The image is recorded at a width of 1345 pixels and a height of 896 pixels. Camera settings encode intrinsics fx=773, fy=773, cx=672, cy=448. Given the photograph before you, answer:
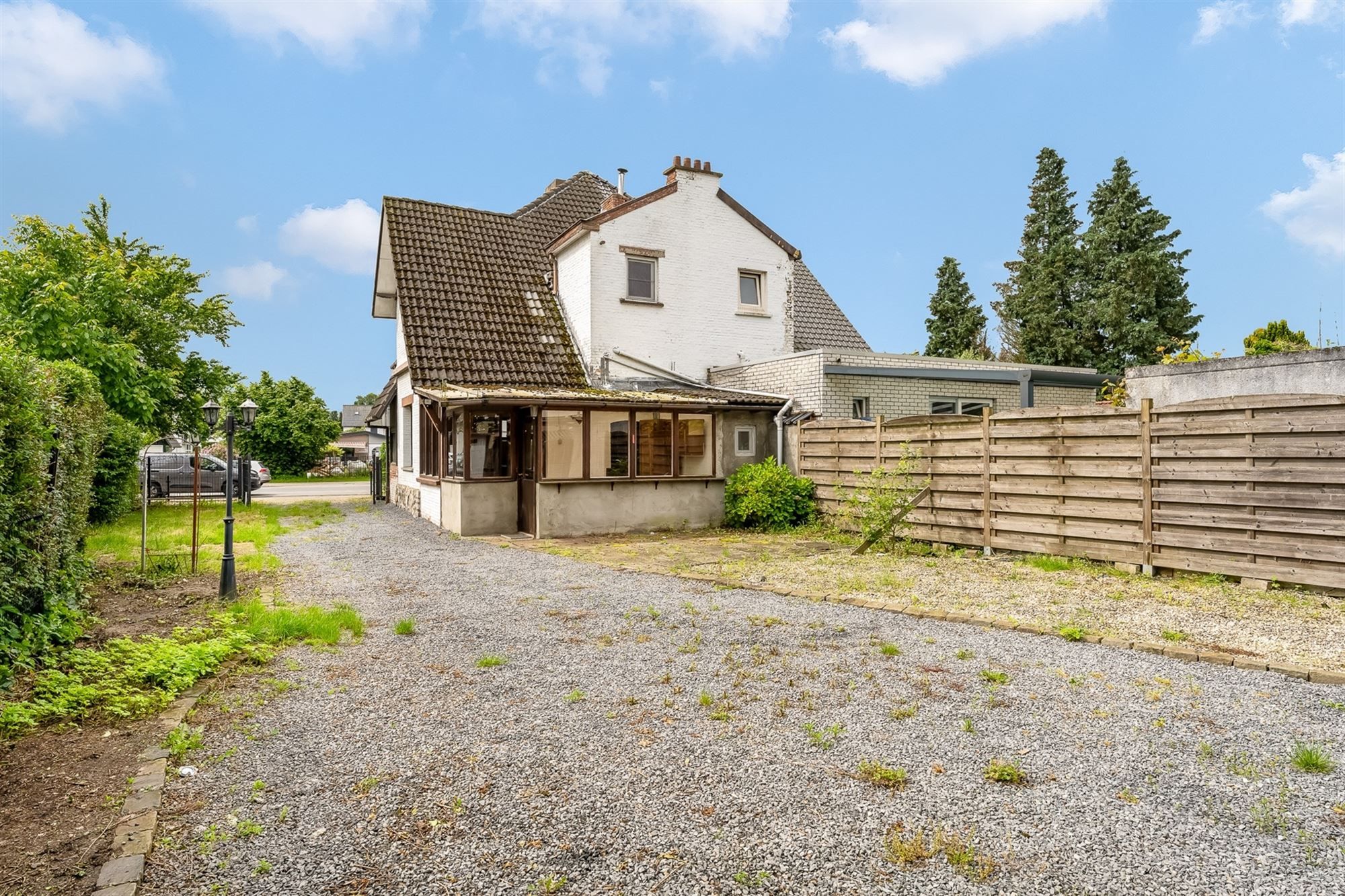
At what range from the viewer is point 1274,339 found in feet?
65.9

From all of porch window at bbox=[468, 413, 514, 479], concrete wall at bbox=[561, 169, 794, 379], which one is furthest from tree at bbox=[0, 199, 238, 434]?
concrete wall at bbox=[561, 169, 794, 379]

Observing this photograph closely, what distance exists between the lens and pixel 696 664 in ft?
20.3

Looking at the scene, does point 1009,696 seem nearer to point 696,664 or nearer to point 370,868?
point 696,664

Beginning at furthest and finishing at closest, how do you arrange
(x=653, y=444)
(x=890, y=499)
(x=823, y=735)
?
(x=653, y=444), (x=890, y=499), (x=823, y=735)

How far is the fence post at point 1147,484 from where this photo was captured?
956 centimetres

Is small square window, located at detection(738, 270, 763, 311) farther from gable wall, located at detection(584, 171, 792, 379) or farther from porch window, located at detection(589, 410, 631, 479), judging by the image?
porch window, located at detection(589, 410, 631, 479)

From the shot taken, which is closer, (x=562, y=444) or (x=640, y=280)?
(x=562, y=444)

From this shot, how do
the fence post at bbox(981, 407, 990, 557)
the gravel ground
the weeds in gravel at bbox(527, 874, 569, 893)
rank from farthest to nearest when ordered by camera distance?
the fence post at bbox(981, 407, 990, 557)
the gravel ground
the weeds in gravel at bbox(527, 874, 569, 893)

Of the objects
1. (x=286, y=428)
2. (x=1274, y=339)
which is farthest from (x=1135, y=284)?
(x=286, y=428)

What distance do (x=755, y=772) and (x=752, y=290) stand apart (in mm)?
17573

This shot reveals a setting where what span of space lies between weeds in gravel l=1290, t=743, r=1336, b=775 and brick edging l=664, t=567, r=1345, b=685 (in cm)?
174

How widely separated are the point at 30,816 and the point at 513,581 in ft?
21.3

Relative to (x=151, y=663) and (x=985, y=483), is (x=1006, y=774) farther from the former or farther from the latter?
(x=985, y=483)

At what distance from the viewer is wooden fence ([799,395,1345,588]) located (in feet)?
27.0
